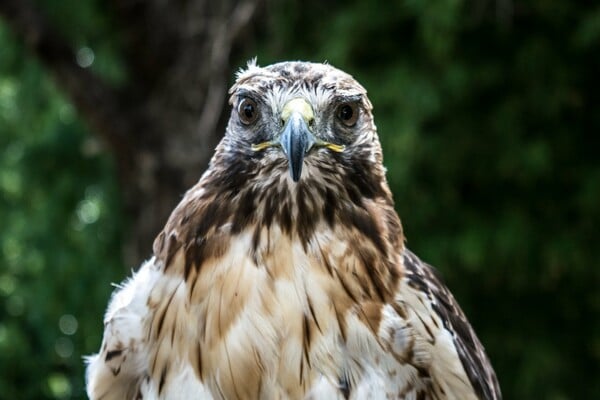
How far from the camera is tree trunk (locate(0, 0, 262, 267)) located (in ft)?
23.6

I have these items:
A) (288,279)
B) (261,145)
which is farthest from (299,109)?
(288,279)

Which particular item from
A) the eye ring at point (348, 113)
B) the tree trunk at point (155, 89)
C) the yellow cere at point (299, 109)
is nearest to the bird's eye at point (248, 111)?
the yellow cere at point (299, 109)

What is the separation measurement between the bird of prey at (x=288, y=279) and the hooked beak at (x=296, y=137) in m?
0.01

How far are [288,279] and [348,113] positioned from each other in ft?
1.78

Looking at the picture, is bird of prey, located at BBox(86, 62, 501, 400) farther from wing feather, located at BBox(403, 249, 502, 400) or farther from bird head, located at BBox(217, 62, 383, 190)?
wing feather, located at BBox(403, 249, 502, 400)

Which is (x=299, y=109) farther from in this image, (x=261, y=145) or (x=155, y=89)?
(x=155, y=89)

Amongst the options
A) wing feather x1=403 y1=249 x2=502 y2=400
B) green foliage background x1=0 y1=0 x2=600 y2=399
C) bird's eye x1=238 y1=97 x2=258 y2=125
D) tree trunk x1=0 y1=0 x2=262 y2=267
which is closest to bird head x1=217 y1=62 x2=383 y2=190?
bird's eye x1=238 y1=97 x2=258 y2=125

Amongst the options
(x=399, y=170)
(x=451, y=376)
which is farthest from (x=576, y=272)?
(x=451, y=376)

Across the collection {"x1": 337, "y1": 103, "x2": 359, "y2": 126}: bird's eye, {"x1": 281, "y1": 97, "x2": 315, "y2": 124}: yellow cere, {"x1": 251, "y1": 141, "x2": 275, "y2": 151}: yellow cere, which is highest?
{"x1": 281, "y1": 97, "x2": 315, "y2": 124}: yellow cere

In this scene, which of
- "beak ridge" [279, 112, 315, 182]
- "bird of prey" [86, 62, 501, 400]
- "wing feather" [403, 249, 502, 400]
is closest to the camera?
"beak ridge" [279, 112, 315, 182]

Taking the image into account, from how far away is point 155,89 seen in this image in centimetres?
768

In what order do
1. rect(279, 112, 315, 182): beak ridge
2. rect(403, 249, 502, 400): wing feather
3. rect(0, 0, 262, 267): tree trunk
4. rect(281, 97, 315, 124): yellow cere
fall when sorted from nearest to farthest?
1. rect(279, 112, 315, 182): beak ridge
2. rect(281, 97, 315, 124): yellow cere
3. rect(403, 249, 502, 400): wing feather
4. rect(0, 0, 262, 267): tree trunk

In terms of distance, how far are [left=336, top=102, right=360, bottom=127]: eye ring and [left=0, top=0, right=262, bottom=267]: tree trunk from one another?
4022 millimetres

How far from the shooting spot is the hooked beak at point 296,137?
2820 millimetres
